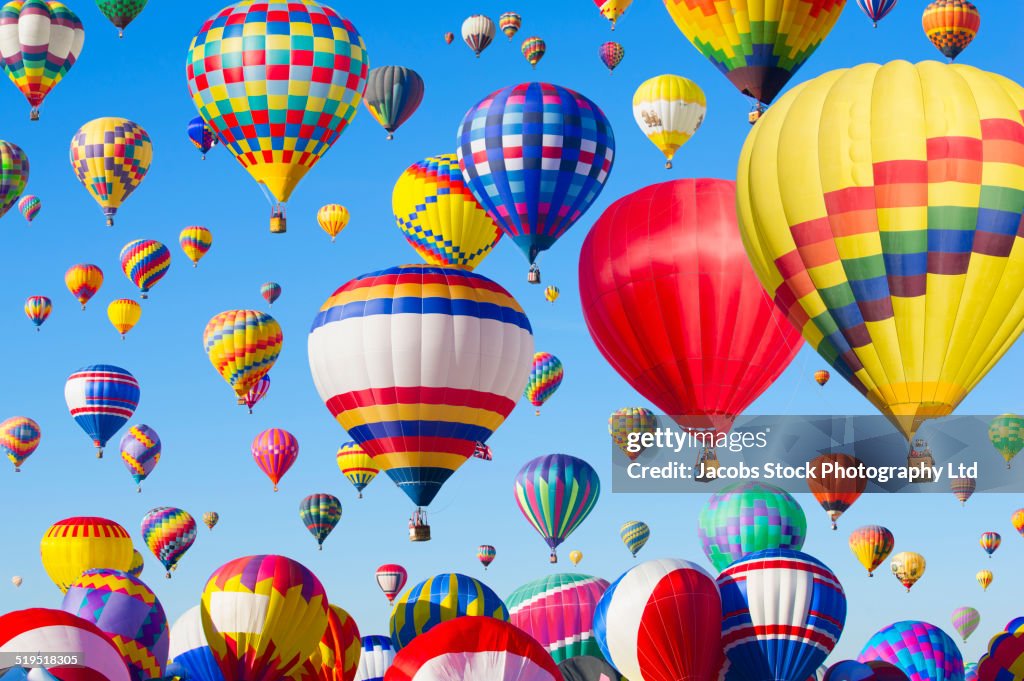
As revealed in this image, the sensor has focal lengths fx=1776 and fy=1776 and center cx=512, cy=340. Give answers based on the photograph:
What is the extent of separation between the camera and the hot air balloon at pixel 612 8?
38469mm

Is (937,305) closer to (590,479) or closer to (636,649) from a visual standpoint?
(636,649)

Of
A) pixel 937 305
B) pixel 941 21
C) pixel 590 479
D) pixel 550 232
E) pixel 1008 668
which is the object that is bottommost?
pixel 1008 668

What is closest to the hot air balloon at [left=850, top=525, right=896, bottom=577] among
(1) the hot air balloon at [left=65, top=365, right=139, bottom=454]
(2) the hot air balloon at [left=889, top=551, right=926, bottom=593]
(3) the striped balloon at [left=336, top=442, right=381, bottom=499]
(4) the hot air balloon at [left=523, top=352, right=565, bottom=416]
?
(2) the hot air balloon at [left=889, top=551, right=926, bottom=593]

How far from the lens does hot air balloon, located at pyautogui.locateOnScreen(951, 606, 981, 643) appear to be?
49031 mm

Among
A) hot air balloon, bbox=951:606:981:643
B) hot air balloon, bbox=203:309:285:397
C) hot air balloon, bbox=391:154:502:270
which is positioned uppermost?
hot air balloon, bbox=391:154:502:270

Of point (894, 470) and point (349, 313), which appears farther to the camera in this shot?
point (894, 470)

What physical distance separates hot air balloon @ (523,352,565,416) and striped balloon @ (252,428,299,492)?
5882 millimetres

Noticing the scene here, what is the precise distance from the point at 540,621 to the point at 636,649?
22.0 ft

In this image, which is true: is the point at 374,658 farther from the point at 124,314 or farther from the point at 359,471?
the point at 124,314

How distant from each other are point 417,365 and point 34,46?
16.0 m

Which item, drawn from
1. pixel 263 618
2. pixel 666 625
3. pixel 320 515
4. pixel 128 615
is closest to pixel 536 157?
pixel 666 625

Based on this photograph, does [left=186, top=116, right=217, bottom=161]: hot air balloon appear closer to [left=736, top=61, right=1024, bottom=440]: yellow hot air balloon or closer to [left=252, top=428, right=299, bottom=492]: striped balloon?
[left=252, top=428, right=299, bottom=492]: striped balloon

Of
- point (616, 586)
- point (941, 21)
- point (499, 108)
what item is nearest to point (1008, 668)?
point (616, 586)

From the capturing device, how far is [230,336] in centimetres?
3875
